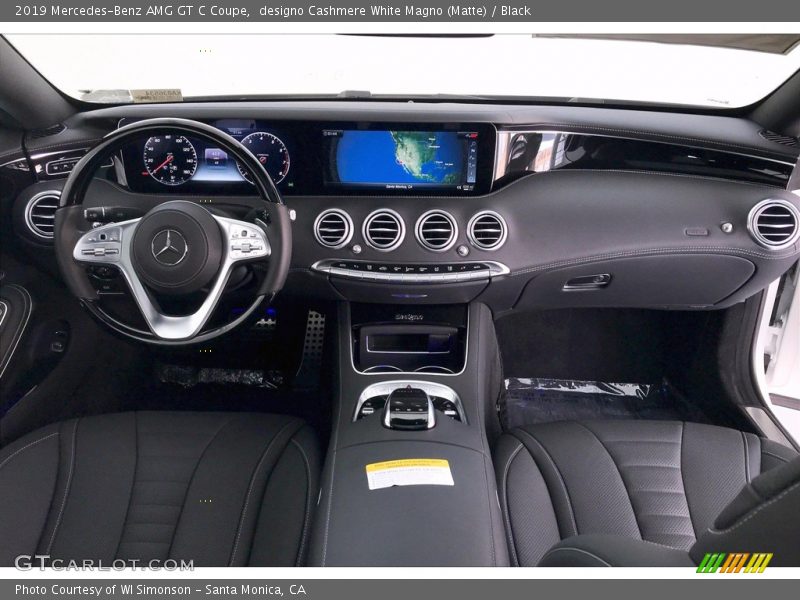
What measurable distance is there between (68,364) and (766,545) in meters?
2.07

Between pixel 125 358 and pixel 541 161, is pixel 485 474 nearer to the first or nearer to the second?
pixel 541 161

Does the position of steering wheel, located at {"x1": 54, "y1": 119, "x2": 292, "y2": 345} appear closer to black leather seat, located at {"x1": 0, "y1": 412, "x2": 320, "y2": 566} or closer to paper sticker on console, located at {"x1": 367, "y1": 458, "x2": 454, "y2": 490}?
black leather seat, located at {"x1": 0, "y1": 412, "x2": 320, "y2": 566}

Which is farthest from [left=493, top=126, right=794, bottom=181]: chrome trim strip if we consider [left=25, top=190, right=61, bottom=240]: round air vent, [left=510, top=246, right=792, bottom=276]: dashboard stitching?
[left=25, top=190, right=61, bottom=240]: round air vent

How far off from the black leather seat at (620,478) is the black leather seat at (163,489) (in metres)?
0.52

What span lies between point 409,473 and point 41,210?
4.43ft

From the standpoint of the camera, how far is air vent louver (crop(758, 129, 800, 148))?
170 cm

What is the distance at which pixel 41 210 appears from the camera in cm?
176

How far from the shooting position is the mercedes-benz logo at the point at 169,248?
1378 mm

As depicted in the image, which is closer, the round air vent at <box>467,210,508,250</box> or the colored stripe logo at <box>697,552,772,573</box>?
the colored stripe logo at <box>697,552,772,573</box>

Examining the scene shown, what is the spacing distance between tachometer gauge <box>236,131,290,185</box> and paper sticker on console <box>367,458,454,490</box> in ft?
2.84

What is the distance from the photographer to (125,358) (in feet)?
7.38

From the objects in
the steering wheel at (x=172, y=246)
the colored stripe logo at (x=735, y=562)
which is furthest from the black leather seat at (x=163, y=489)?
the colored stripe logo at (x=735, y=562)

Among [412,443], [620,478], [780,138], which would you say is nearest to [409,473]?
[412,443]
